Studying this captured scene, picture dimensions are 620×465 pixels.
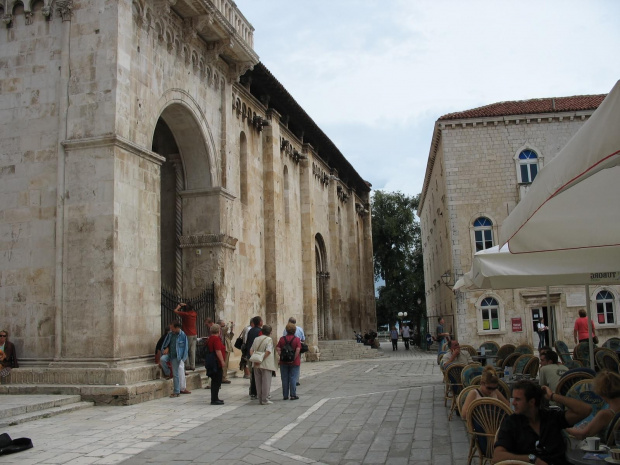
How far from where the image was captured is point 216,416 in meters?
10.8

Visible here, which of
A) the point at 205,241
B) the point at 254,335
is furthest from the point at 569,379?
the point at 205,241

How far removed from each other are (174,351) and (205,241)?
5.08m

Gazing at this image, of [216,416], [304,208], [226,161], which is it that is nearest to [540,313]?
[304,208]

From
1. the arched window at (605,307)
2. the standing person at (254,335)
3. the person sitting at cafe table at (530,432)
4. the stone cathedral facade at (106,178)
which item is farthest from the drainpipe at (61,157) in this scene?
the arched window at (605,307)

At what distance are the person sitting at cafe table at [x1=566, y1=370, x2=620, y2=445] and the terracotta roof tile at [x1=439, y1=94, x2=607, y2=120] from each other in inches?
1013

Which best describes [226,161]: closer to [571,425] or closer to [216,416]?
[216,416]

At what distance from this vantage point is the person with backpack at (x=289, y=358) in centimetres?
1271

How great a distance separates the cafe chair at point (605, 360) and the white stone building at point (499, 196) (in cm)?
1664

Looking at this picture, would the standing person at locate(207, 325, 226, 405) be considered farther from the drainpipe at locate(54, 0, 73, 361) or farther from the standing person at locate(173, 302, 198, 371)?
the drainpipe at locate(54, 0, 73, 361)

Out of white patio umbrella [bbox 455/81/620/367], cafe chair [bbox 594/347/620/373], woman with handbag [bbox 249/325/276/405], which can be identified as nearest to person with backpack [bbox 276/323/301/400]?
woman with handbag [bbox 249/325/276/405]

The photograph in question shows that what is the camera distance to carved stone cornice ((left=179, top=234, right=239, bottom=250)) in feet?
56.7

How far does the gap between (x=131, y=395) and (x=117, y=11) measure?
7852mm

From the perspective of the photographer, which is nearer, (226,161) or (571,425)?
(571,425)

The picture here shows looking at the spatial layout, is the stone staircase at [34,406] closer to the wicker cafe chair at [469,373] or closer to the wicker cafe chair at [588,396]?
the wicker cafe chair at [469,373]
